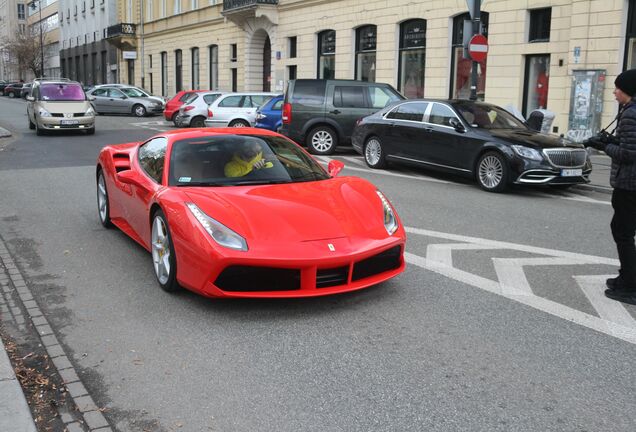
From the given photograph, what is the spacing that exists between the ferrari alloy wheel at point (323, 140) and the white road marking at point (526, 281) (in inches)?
362

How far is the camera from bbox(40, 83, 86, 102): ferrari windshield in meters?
22.3

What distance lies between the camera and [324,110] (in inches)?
664

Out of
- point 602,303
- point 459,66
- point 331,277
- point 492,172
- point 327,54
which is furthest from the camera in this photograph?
point 327,54

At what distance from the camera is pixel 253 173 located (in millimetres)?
5992

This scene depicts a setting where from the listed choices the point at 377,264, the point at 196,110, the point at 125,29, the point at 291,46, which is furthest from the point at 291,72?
the point at 377,264

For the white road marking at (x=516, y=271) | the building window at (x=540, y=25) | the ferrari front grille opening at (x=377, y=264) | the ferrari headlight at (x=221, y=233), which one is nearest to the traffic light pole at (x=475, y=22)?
the building window at (x=540, y=25)

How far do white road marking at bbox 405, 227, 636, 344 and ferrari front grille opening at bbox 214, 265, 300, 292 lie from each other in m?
1.75

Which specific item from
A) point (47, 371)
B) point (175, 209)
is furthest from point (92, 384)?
point (175, 209)

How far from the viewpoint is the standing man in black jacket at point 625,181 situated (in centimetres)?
516

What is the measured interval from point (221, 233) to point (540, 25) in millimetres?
17657

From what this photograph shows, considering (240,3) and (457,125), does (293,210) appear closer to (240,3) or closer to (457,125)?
(457,125)

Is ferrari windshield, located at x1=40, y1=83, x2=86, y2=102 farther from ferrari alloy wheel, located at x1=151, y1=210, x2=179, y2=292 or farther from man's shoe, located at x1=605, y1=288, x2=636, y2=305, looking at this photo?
man's shoe, located at x1=605, y1=288, x2=636, y2=305

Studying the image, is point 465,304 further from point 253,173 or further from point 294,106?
point 294,106

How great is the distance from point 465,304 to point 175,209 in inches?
92.8
